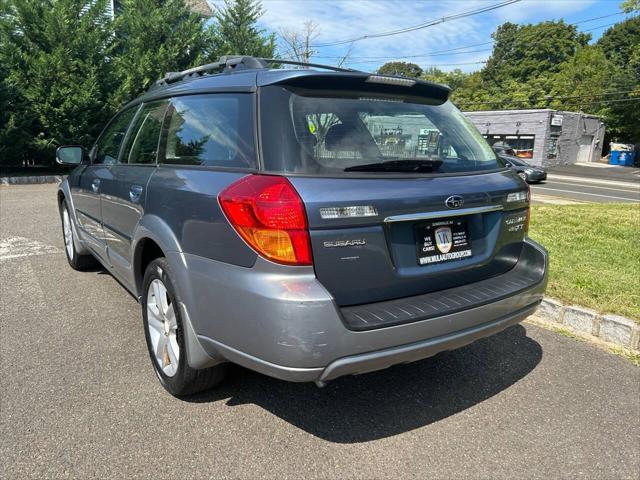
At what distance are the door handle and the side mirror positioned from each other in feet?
6.11

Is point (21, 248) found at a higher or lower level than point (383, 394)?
higher

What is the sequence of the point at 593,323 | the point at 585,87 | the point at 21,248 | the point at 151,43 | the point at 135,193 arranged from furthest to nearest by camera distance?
the point at 585,87
the point at 151,43
the point at 21,248
the point at 593,323
the point at 135,193

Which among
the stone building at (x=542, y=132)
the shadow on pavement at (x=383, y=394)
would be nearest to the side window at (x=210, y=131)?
the shadow on pavement at (x=383, y=394)

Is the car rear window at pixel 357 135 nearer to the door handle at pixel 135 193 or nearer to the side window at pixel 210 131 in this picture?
the side window at pixel 210 131

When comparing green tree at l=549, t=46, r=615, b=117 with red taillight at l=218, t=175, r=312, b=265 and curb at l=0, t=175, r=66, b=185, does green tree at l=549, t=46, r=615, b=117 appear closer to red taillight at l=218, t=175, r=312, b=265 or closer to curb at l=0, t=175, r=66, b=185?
curb at l=0, t=175, r=66, b=185

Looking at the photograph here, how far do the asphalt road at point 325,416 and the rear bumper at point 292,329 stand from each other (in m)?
0.50

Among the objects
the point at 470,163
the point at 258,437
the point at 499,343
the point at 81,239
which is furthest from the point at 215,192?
the point at 81,239

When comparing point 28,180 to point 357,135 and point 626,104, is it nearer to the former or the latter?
point 357,135

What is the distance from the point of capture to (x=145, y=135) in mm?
3455

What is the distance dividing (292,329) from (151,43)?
18.1 meters

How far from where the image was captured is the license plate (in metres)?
2.40

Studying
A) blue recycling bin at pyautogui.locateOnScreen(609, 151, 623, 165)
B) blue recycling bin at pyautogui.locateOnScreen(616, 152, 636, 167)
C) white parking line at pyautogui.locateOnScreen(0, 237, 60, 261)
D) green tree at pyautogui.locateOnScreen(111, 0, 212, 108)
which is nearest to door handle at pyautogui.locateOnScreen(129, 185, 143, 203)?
white parking line at pyautogui.locateOnScreen(0, 237, 60, 261)

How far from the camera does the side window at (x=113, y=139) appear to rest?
3957 millimetres

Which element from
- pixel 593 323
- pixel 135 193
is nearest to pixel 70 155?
pixel 135 193
